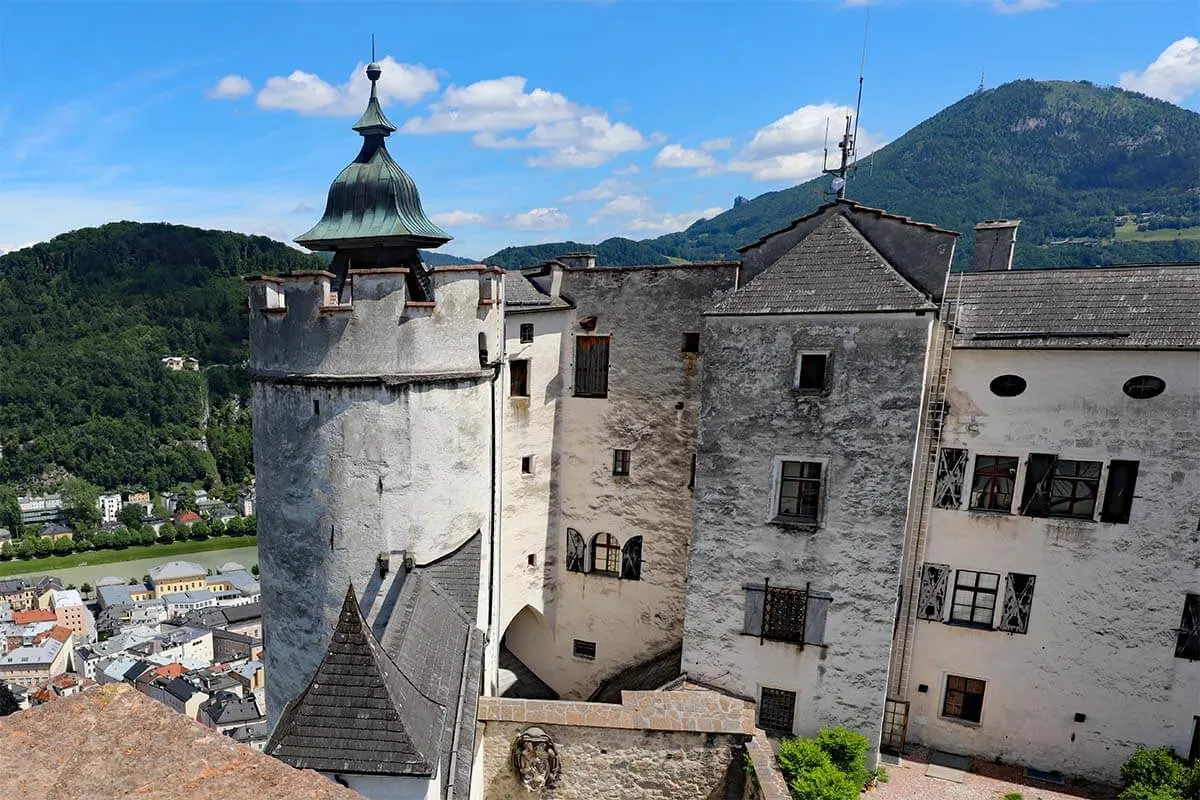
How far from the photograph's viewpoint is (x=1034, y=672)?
15.1 m

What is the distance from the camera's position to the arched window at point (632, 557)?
19.5 metres

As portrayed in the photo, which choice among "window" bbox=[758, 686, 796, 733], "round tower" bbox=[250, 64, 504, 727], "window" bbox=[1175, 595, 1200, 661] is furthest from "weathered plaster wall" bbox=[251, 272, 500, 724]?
"window" bbox=[1175, 595, 1200, 661]

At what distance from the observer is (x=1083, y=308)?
1455cm

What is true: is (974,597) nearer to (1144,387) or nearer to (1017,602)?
(1017,602)

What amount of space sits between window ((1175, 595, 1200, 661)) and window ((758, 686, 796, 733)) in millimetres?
8515

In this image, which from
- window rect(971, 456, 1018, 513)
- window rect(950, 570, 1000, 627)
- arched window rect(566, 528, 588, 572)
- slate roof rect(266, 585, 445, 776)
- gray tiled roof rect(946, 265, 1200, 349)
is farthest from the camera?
arched window rect(566, 528, 588, 572)

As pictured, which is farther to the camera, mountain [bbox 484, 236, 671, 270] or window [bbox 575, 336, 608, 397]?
mountain [bbox 484, 236, 671, 270]

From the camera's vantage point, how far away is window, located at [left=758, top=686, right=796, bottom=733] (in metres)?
15.5

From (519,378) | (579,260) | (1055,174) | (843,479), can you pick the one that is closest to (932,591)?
(843,479)

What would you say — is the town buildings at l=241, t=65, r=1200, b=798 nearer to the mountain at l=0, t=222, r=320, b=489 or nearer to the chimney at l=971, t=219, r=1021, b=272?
Result: the chimney at l=971, t=219, r=1021, b=272

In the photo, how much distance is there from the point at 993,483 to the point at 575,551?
11.7 meters

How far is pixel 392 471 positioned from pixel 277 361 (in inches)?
136

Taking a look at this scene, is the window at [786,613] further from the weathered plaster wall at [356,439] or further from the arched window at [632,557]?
the weathered plaster wall at [356,439]

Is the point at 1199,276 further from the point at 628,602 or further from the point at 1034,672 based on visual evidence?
the point at 628,602
